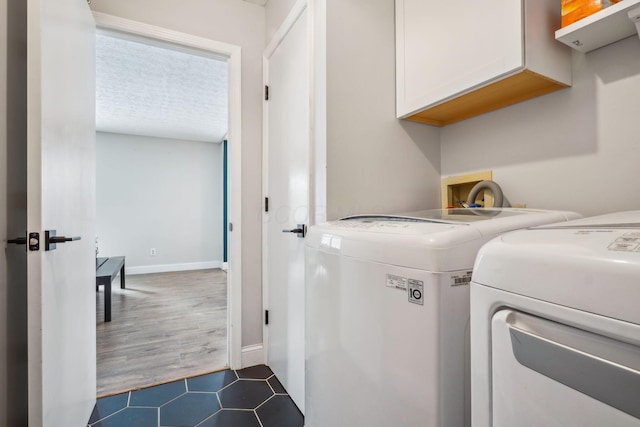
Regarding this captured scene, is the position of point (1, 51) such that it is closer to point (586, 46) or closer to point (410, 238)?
point (410, 238)

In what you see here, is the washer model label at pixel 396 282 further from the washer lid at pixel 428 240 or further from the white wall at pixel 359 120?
the white wall at pixel 359 120

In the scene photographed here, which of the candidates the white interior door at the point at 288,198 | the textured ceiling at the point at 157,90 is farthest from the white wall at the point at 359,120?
the textured ceiling at the point at 157,90

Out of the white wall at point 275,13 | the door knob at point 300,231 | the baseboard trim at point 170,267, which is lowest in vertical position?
the baseboard trim at point 170,267

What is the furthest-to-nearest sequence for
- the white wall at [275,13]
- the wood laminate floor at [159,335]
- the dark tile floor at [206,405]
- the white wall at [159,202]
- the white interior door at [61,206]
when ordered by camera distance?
the white wall at [159,202]
the wood laminate floor at [159,335]
the white wall at [275,13]
the dark tile floor at [206,405]
the white interior door at [61,206]

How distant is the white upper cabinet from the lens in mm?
1018

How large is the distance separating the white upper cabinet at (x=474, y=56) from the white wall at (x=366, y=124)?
0.28 feet

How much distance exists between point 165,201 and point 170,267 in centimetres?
119

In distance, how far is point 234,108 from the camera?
2.01m

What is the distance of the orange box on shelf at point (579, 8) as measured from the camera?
92 centimetres

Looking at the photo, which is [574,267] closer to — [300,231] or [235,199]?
[300,231]

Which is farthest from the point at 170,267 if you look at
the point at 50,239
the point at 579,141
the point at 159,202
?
the point at 579,141

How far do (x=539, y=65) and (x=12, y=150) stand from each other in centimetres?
191

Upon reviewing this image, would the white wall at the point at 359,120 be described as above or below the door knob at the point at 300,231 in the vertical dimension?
above

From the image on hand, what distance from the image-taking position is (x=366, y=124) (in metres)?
1.44
